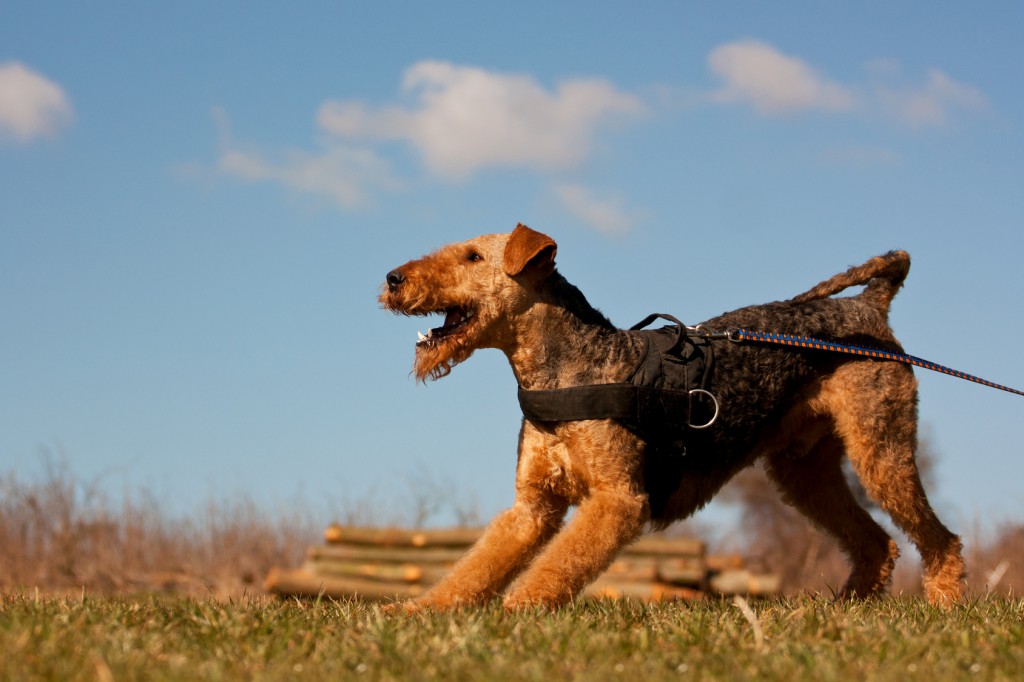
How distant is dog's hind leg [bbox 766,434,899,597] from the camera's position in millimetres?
5949

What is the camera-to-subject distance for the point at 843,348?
18.0ft

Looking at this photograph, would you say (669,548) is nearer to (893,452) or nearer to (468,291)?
(893,452)

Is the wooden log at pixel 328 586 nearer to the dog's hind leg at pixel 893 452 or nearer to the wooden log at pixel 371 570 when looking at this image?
the wooden log at pixel 371 570

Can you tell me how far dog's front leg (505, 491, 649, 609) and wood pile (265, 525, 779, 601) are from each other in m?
7.68

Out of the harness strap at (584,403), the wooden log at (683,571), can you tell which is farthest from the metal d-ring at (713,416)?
the wooden log at (683,571)

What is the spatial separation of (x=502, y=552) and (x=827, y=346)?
2.15 m

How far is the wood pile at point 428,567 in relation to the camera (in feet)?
41.1

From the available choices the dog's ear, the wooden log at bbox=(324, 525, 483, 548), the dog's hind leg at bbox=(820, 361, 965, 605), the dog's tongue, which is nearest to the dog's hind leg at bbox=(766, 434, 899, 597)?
the dog's hind leg at bbox=(820, 361, 965, 605)

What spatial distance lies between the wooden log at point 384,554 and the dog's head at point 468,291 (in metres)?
8.41

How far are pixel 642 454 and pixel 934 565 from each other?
7.07ft

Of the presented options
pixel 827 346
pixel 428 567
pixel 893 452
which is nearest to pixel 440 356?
pixel 827 346

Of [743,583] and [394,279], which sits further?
[743,583]

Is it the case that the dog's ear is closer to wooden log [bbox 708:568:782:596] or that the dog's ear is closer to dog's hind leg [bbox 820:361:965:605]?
dog's hind leg [bbox 820:361:965:605]

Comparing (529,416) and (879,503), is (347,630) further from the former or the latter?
(879,503)
